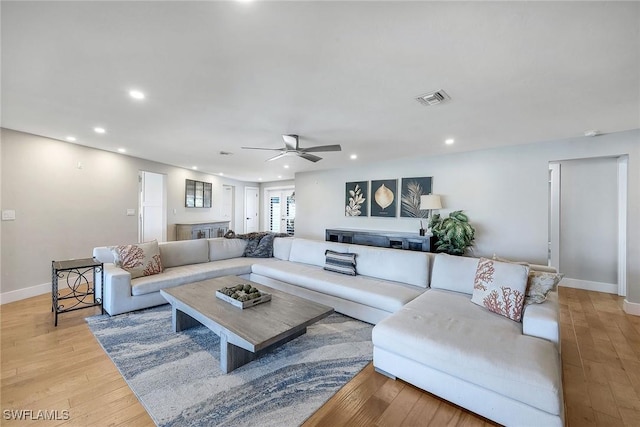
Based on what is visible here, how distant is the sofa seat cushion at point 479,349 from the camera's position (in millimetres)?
1388

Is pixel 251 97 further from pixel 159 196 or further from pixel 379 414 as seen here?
pixel 159 196

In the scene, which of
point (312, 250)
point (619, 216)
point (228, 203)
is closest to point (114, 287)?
point (312, 250)

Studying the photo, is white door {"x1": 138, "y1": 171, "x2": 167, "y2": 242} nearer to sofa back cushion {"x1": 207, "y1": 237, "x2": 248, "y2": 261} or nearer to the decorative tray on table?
sofa back cushion {"x1": 207, "y1": 237, "x2": 248, "y2": 261}

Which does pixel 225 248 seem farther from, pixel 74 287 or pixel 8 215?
pixel 8 215

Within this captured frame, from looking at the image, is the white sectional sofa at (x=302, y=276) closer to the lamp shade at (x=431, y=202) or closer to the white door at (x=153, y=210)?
the lamp shade at (x=431, y=202)

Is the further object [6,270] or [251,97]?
[6,270]

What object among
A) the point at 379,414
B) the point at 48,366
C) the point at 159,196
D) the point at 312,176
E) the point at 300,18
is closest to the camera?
the point at 300,18

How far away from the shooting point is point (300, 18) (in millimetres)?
1424

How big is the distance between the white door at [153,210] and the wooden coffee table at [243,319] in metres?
4.04

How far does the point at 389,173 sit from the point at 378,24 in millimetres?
4298

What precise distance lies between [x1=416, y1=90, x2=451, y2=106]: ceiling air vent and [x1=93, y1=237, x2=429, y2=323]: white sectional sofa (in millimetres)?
1728

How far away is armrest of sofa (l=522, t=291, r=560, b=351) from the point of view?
5.75 ft

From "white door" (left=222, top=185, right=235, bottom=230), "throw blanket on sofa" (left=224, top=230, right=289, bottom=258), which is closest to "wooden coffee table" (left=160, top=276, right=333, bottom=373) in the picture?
"throw blanket on sofa" (left=224, top=230, right=289, bottom=258)

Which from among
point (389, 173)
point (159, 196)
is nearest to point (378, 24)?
point (389, 173)
